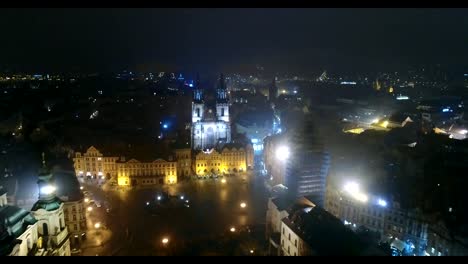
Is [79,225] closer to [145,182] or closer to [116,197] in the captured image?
[116,197]

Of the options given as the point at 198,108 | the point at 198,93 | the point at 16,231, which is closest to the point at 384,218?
the point at 16,231

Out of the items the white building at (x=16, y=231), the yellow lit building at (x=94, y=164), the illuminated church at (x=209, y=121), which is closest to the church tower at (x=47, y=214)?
the white building at (x=16, y=231)

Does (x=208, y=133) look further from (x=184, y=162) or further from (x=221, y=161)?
(x=184, y=162)

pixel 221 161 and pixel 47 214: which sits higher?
pixel 47 214

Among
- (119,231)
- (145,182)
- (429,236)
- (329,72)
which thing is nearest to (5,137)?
(145,182)

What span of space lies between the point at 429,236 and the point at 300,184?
5.60 meters

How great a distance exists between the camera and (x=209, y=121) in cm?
2636

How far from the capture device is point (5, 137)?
2812cm

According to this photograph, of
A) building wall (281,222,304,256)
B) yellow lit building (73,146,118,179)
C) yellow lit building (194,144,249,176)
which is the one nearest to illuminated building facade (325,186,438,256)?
building wall (281,222,304,256)

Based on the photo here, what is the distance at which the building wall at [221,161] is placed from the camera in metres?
22.8

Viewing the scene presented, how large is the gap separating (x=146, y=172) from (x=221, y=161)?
188 inches

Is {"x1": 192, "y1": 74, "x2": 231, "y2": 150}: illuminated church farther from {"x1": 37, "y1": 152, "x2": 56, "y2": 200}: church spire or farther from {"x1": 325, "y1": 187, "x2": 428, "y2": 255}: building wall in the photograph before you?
{"x1": 37, "y1": 152, "x2": 56, "y2": 200}: church spire

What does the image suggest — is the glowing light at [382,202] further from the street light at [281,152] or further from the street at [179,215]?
the street light at [281,152]
